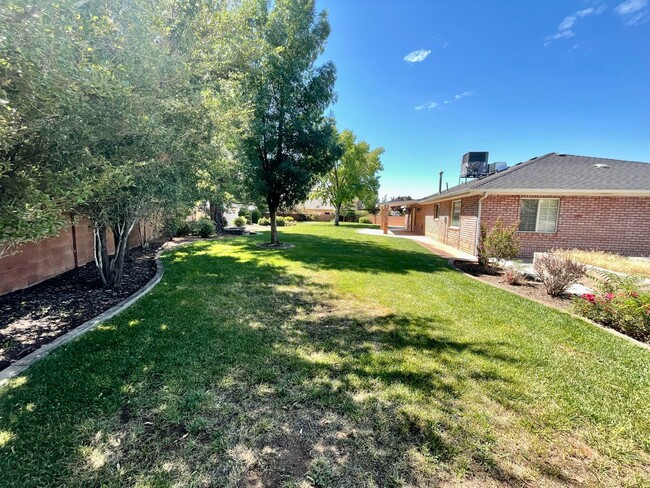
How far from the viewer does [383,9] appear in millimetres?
10008

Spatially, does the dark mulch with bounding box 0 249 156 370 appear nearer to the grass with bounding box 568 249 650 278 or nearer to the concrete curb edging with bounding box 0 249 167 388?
the concrete curb edging with bounding box 0 249 167 388

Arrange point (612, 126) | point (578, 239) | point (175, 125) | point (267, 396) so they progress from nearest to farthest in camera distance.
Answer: point (267, 396)
point (175, 125)
point (578, 239)
point (612, 126)

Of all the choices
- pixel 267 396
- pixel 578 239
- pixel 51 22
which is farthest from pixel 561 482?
pixel 578 239

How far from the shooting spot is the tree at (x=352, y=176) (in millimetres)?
34875

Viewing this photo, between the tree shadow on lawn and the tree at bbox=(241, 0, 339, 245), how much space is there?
28.4 ft

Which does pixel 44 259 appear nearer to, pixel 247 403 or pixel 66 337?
pixel 66 337

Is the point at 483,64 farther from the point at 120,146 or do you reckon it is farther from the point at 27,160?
the point at 27,160

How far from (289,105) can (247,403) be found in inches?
457

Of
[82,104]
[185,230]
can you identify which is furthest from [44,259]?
[185,230]

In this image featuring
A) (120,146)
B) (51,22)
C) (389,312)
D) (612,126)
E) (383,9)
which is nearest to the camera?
(51,22)

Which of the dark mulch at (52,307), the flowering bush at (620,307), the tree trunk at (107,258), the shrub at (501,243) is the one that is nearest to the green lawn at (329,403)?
the flowering bush at (620,307)

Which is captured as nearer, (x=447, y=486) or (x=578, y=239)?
(x=447, y=486)

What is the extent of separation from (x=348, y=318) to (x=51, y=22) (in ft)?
15.7

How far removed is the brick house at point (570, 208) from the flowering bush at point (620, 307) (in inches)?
233
